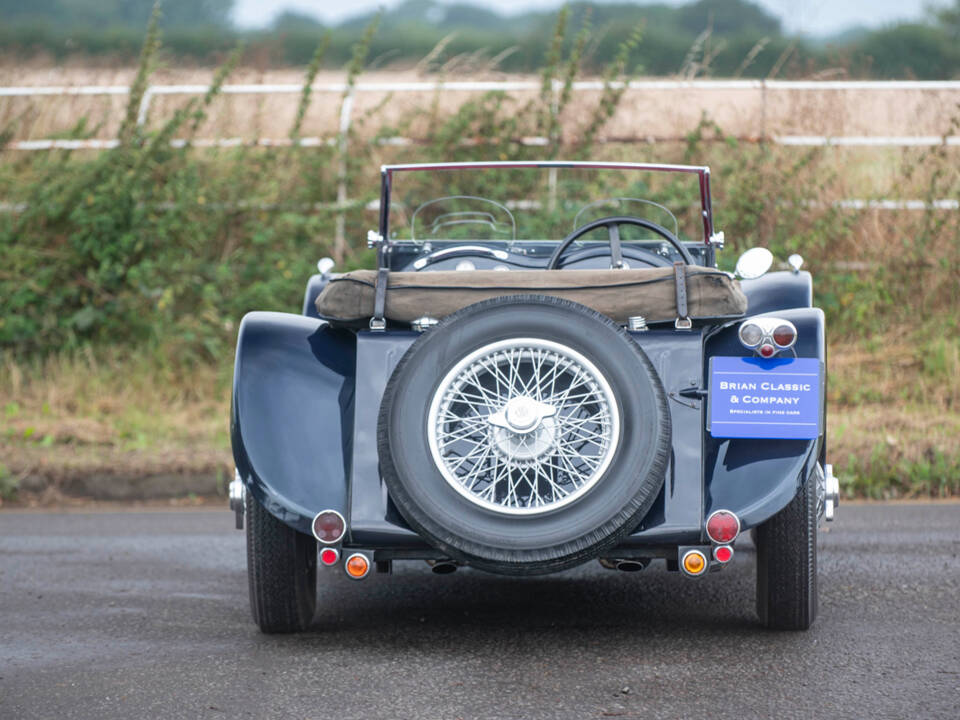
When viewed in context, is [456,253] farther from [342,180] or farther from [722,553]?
[342,180]

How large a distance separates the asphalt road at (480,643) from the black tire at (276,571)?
0.08 m

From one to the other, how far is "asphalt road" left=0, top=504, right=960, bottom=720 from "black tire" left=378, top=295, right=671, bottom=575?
38 centimetres

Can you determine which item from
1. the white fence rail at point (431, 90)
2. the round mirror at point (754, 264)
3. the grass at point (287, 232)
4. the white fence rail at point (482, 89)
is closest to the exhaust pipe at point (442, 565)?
the round mirror at point (754, 264)

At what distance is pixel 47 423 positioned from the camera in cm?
824

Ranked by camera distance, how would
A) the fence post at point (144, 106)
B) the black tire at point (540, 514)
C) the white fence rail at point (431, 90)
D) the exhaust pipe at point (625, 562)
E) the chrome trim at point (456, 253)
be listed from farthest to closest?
the fence post at point (144, 106), the white fence rail at point (431, 90), the chrome trim at point (456, 253), the exhaust pipe at point (625, 562), the black tire at point (540, 514)

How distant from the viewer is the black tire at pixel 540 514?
3.38 m

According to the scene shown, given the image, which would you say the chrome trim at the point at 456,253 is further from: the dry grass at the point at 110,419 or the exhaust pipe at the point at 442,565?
the dry grass at the point at 110,419

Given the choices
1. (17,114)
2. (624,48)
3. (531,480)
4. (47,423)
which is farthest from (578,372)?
(17,114)

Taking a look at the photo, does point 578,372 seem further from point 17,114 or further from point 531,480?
point 17,114

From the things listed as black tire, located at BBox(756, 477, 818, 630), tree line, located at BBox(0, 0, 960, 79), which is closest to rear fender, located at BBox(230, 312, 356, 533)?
black tire, located at BBox(756, 477, 818, 630)

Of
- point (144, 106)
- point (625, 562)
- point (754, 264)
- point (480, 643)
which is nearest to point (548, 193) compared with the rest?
point (144, 106)

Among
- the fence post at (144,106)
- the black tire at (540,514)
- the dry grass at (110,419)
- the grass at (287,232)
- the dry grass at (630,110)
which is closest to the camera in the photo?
the black tire at (540,514)

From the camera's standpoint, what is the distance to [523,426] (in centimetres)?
347

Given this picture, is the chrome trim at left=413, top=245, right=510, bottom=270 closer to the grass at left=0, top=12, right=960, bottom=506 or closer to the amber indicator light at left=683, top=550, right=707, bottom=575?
the amber indicator light at left=683, top=550, right=707, bottom=575
